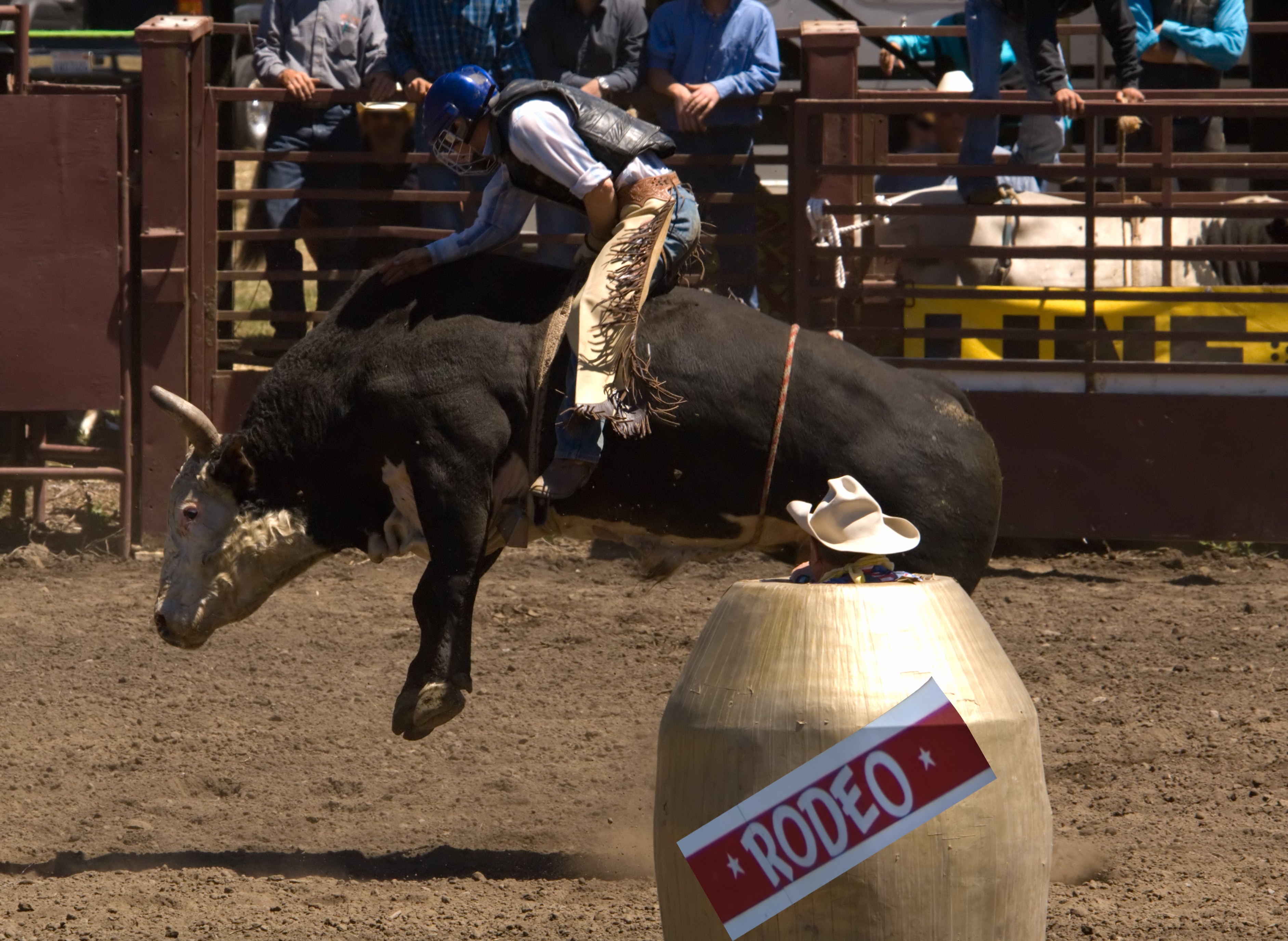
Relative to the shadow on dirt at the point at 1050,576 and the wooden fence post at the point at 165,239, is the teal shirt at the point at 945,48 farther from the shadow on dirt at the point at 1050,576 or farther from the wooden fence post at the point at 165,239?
the wooden fence post at the point at 165,239

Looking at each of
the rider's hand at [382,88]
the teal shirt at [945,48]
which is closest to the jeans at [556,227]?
the rider's hand at [382,88]

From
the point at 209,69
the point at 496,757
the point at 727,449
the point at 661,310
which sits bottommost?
the point at 496,757

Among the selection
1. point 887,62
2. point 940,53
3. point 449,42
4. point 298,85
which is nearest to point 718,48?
point 449,42

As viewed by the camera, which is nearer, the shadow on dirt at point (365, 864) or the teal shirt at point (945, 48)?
the shadow on dirt at point (365, 864)

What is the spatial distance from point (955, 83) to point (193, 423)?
6269 mm

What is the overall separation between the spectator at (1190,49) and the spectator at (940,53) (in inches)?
31.1

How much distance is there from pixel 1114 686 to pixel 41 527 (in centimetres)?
578

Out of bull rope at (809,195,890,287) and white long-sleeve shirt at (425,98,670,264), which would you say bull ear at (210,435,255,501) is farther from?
bull rope at (809,195,890,287)

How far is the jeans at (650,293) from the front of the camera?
490 cm

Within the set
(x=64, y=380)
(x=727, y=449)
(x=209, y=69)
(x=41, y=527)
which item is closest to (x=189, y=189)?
(x=64, y=380)

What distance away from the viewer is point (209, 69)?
11.4m

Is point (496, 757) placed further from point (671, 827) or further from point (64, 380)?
point (64, 380)

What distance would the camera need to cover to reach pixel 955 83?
396 inches

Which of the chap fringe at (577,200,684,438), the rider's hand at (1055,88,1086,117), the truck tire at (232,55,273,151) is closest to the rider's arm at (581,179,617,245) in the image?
the chap fringe at (577,200,684,438)
